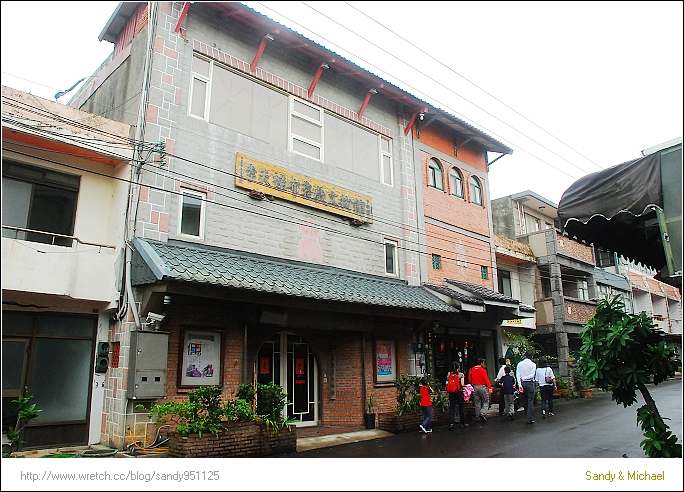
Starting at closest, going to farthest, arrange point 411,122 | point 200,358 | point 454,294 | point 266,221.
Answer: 1. point 200,358
2. point 266,221
3. point 454,294
4. point 411,122

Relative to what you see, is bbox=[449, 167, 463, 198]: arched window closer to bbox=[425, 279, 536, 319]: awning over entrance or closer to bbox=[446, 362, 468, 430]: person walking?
bbox=[425, 279, 536, 319]: awning over entrance

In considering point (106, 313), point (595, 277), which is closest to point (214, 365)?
point (106, 313)

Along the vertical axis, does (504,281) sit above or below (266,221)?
above

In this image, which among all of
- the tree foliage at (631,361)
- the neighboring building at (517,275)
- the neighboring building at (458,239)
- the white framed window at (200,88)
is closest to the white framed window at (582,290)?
the neighboring building at (517,275)

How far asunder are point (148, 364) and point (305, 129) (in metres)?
7.89

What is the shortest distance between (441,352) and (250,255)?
360 inches

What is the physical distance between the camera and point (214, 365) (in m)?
11.6

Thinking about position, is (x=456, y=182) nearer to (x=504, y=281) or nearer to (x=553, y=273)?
(x=504, y=281)

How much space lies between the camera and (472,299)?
1655 centimetres

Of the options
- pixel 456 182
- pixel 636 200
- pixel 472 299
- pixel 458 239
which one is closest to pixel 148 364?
pixel 636 200

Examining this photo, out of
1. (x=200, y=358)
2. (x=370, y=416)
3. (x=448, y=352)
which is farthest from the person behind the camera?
(x=448, y=352)

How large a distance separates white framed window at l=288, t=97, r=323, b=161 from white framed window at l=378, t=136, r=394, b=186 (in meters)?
2.71

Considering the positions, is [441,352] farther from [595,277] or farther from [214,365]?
[595,277]

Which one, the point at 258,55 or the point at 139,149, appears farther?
the point at 258,55
